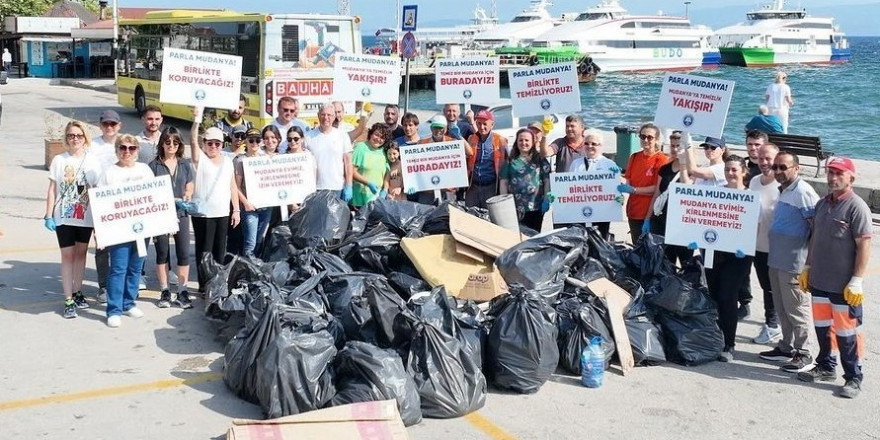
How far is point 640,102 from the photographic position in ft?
151

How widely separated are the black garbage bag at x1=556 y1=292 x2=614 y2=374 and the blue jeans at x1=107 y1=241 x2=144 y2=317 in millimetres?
3301

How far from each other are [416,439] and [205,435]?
1193 millimetres

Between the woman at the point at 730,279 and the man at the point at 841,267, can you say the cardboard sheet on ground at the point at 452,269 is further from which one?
the man at the point at 841,267

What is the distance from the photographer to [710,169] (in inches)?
275

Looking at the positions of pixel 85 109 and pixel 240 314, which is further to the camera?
pixel 85 109

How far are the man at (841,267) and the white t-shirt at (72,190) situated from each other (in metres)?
5.22

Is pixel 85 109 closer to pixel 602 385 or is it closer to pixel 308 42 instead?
pixel 308 42

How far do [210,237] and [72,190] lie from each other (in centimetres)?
114

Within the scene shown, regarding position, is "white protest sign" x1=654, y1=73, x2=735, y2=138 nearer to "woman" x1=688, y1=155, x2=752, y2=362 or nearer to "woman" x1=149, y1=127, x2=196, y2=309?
→ "woman" x1=688, y1=155, x2=752, y2=362

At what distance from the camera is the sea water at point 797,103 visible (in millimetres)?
33219

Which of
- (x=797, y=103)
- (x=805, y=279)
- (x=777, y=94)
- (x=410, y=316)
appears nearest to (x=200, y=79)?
(x=410, y=316)

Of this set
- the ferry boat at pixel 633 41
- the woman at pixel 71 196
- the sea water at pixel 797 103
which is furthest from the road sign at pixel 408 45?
the ferry boat at pixel 633 41

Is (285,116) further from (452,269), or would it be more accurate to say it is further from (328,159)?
(452,269)

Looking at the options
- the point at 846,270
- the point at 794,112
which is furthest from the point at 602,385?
the point at 794,112
